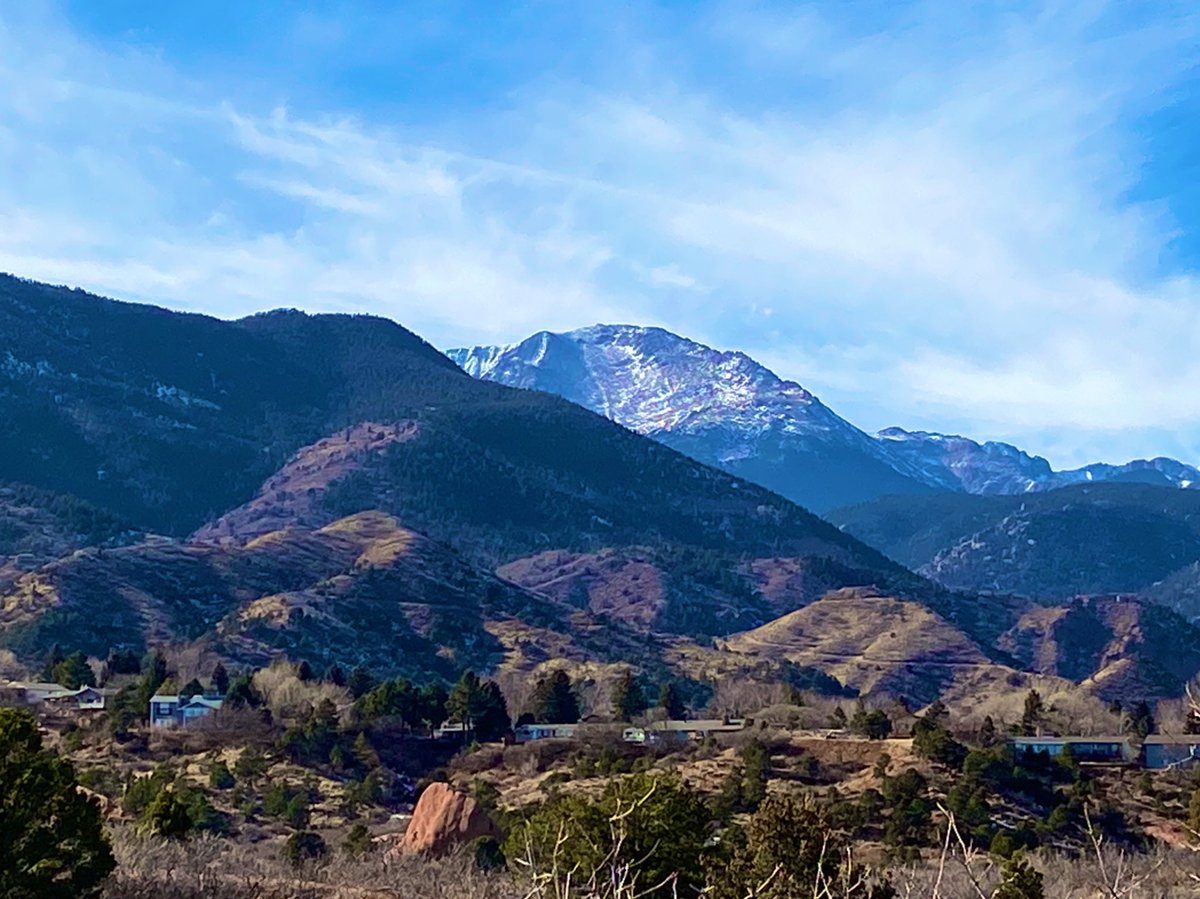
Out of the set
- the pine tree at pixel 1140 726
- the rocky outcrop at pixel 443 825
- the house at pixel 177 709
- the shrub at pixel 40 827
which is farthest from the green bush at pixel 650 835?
the pine tree at pixel 1140 726

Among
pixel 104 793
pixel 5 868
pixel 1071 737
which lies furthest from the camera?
pixel 1071 737

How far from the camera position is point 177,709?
7631 centimetres

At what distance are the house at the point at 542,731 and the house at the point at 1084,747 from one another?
2197 centimetres

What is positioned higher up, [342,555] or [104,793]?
[342,555]

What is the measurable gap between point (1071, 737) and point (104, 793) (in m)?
46.2

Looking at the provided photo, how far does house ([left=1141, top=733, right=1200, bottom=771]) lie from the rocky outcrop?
120 ft

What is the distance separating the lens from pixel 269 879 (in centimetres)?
3638

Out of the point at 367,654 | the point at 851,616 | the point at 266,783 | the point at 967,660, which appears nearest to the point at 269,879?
the point at 266,783

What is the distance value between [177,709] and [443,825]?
111 feet

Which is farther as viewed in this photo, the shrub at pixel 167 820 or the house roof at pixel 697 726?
the house roof at pixel 697 726

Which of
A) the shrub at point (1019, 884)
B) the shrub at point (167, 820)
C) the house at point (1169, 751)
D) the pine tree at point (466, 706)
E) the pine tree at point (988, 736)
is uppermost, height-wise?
the house at point (1169, 751)

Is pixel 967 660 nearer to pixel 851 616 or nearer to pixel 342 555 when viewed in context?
pixel 851 616

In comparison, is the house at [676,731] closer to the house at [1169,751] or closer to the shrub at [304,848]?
the house at [1169,751]

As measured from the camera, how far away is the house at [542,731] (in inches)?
3059
